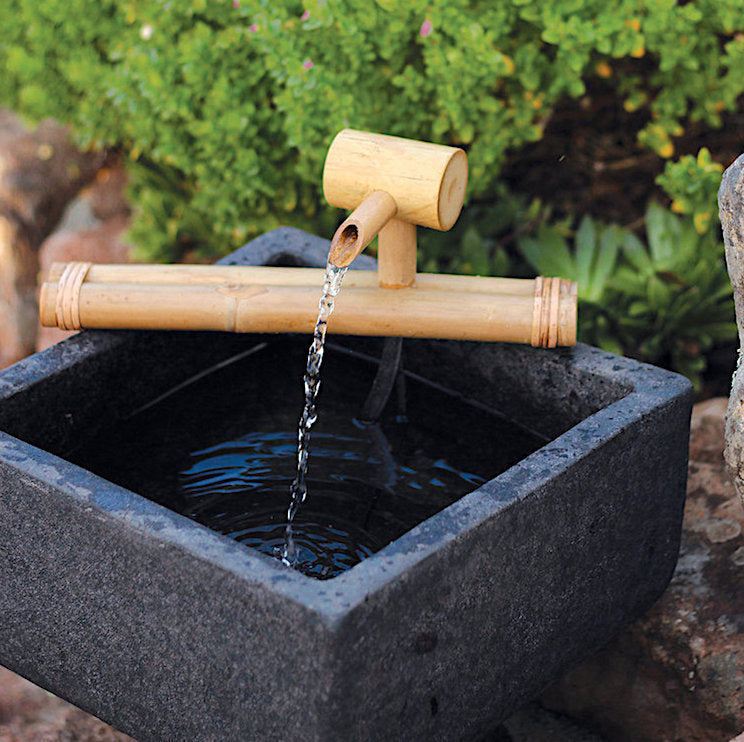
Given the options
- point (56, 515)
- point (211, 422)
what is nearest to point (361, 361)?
point (211, 422)

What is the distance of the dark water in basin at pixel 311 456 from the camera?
199cm

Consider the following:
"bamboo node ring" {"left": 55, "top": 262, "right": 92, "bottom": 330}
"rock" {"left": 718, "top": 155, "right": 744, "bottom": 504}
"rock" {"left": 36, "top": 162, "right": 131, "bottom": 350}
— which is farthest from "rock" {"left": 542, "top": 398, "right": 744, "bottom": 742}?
"rock" {"left": 36, "top": 162, "right": 131, "bottom": 350}

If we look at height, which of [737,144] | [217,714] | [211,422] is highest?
[737,144]

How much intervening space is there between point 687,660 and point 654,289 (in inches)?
46.2

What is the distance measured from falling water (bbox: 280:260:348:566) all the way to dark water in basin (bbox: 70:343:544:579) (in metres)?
0.02

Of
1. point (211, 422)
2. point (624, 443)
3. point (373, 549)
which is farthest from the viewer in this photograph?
point (211, 422)

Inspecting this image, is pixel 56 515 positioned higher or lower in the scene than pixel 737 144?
lower

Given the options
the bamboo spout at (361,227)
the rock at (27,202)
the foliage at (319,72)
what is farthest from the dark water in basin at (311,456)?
the rock at (27,202)

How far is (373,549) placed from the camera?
194 centimetres

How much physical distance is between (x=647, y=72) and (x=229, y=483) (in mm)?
2080

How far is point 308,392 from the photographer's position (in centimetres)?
212

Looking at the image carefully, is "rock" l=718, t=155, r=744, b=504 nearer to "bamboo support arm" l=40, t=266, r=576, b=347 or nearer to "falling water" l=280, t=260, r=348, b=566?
"bamboo support arm" l=40, t=266, r=576, b=347

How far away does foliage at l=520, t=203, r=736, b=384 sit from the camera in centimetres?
298

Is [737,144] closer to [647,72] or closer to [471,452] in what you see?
[647,72]
